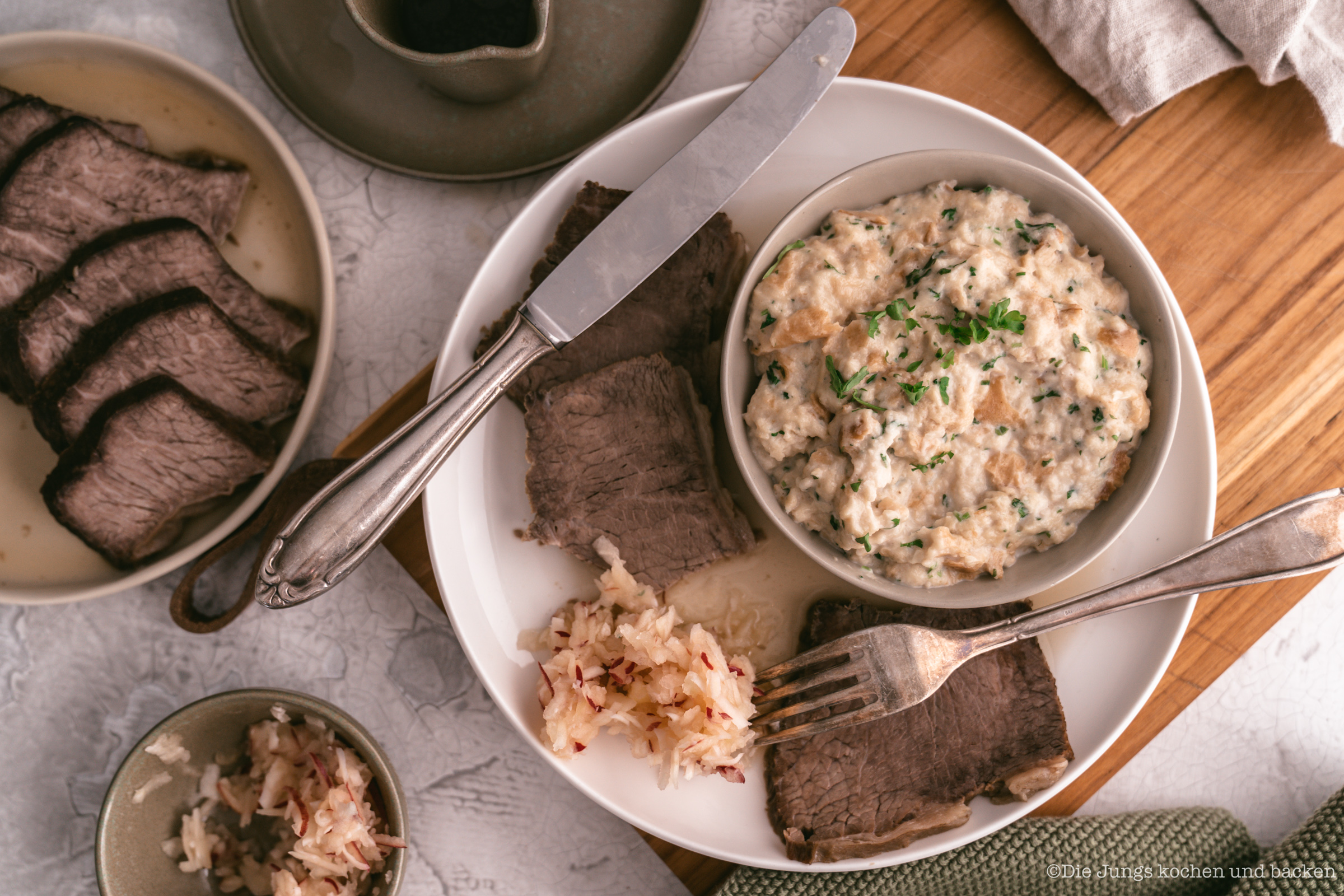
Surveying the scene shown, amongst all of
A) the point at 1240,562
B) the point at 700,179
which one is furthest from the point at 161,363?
the point at 1240,562

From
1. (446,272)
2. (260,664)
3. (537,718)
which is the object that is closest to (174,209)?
(446,272)

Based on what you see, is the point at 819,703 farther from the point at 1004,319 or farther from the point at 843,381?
the point at 1004,319

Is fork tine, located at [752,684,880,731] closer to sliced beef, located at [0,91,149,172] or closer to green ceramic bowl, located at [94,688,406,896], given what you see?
green ceramic bowl, located at [94,688,406,896]

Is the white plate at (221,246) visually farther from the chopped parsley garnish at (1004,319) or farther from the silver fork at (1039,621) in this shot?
the chopped parsley garnish at (1004,319)

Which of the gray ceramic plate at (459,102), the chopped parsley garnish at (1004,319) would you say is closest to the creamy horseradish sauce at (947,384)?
the chopped parsley garnish at (1004,319)

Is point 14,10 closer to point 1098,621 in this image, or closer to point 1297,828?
point 1098,621
